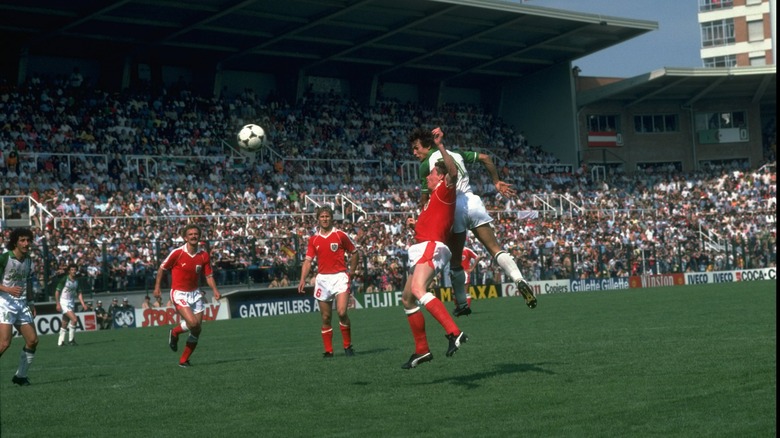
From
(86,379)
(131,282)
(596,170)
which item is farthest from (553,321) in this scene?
(596,170)

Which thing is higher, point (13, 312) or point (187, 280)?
point (187, 280)

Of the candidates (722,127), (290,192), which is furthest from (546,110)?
(290,192)

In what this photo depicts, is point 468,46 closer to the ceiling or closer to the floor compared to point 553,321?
closer to the ceiling

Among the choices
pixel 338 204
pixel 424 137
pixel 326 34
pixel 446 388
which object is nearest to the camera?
pixel 446 388

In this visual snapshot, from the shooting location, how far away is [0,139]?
3816 cm

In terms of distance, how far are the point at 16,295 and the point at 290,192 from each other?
29.7 m

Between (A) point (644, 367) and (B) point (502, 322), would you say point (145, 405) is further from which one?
(B) point (502, 322)

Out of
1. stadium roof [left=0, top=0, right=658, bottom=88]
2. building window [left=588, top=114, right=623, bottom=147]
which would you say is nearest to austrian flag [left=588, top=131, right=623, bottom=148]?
building window [left=588, top=114, right=623, bottom=147]

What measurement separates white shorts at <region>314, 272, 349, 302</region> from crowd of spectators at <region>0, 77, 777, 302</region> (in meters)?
16.4

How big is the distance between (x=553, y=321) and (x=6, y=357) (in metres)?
10.7

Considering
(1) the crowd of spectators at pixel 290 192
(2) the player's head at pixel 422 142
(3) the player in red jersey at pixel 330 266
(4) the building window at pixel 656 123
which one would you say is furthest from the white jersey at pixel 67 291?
(4) the building window at pixel 656 123

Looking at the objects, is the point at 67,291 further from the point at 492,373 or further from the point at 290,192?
the point at 290,192

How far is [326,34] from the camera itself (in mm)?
50281

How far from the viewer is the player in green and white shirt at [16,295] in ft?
45.6
